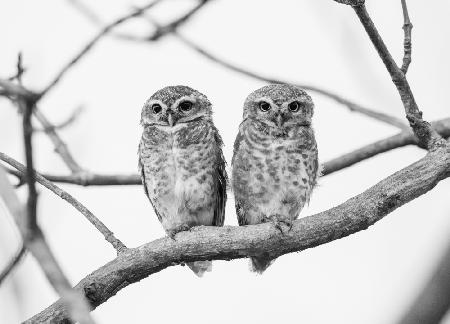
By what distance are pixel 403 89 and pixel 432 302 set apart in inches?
79.8

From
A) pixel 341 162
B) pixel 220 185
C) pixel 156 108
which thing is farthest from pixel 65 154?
pixel 341 162

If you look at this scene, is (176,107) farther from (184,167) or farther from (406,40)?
(406,40)

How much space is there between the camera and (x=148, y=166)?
17.6 feet

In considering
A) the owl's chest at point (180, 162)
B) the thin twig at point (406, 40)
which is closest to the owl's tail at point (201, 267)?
the owl's chest at point (180, 162)

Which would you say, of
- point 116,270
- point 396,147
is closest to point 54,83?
point 116,270

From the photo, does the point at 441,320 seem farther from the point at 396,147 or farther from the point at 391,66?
Answer: the point at 396,147

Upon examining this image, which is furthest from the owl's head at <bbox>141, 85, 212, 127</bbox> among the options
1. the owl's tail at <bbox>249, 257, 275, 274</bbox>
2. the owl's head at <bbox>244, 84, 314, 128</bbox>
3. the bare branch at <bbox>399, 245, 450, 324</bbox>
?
the bare branch at <bbox>399, 245, 450, 324</bbox>

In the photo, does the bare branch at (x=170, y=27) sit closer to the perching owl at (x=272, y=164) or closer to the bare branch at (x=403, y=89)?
the bare branch at (x=403, y=89)

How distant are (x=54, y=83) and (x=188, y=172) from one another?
349 cm

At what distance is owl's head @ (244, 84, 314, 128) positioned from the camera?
213 inches

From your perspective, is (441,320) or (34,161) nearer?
(34,161)

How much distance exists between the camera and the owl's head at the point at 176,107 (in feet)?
18.3

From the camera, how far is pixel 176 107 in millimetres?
5625

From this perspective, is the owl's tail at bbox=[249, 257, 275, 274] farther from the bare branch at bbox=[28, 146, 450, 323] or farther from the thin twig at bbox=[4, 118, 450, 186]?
the bare branch at bbox=[28, 146, 450, 323]
